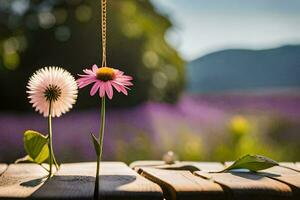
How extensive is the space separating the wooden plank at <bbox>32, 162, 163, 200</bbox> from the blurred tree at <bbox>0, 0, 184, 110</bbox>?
15.5 ft

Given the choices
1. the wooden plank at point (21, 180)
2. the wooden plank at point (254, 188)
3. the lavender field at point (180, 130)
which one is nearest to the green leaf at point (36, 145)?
the wooden plank at point (21, 180)

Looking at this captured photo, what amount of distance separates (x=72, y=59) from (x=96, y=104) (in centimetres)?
57

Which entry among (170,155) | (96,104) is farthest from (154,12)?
(170,155)

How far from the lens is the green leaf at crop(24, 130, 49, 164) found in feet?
6.10

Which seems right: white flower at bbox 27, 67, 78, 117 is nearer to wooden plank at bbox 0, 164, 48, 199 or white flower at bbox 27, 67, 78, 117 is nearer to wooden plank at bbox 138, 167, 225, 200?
wooden plank at bbox 0, 164, 48, 199

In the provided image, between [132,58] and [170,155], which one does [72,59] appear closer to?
[132,58]

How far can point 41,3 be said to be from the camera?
749 centimetres

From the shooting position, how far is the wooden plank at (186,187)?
60.5 inches

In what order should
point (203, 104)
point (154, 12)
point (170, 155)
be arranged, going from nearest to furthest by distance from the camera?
point (170, 155)
point (203, 104)
point (154, 12)

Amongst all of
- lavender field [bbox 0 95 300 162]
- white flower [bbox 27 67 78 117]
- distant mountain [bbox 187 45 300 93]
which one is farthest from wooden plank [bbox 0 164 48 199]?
distant mountain [bbox 187 45 300 93]

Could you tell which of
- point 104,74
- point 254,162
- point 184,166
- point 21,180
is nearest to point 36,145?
point 21,180

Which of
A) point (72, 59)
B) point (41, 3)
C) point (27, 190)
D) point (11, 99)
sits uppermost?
point (41, 3)

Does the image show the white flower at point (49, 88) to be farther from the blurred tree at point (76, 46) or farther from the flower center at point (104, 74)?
the blurred tree at point (76, 46)

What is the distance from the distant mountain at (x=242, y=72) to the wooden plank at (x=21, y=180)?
5.56m
